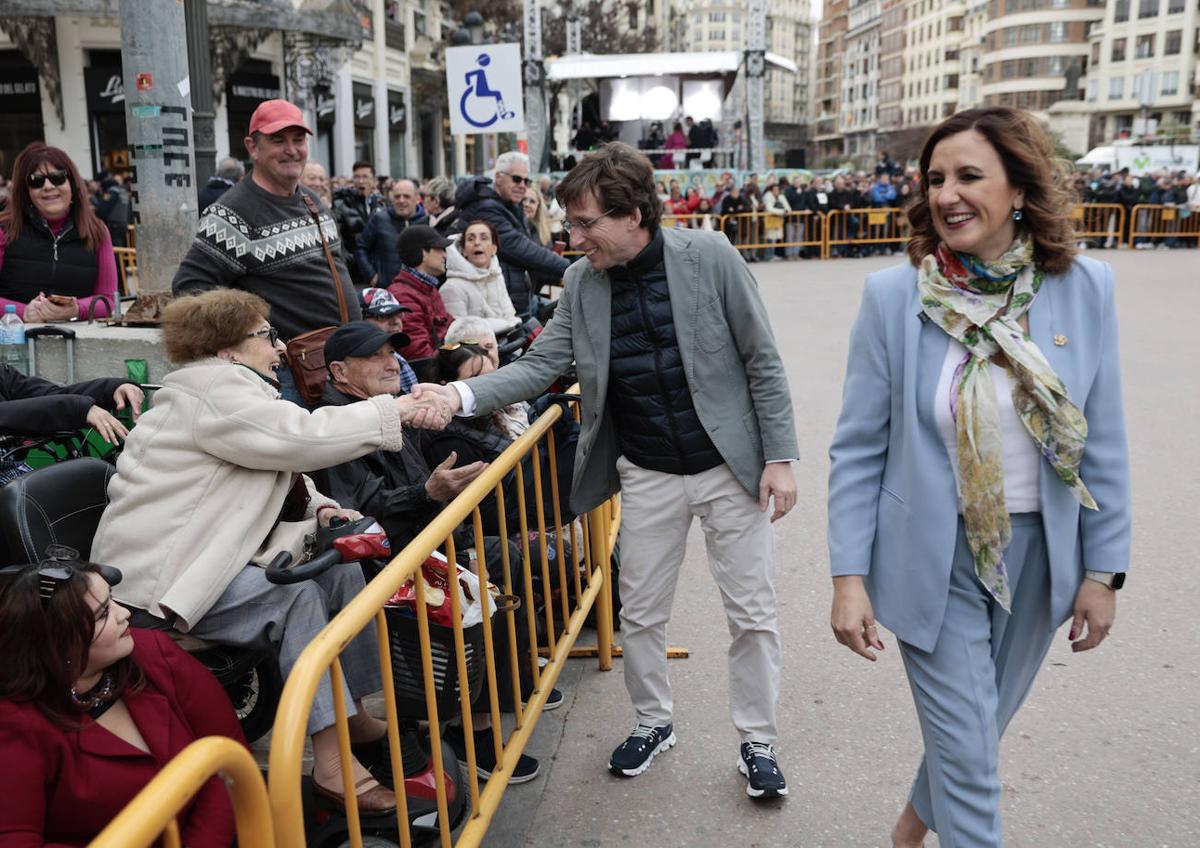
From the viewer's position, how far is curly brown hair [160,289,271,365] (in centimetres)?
303

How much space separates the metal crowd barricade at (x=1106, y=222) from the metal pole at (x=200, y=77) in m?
21.6

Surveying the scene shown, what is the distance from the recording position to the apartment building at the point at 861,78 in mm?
139925

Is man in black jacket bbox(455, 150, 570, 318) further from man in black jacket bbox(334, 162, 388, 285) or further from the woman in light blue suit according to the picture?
the woman in light blue suit

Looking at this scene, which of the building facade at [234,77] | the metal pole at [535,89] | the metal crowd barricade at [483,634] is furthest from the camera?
the metal pole at [535,89]

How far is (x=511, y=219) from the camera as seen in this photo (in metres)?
7.20

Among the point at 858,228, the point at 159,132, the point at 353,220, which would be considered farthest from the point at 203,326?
the point at 858,228

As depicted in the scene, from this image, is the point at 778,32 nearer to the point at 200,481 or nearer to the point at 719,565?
the point at 719,565

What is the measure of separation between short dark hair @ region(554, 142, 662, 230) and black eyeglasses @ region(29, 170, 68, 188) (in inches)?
108

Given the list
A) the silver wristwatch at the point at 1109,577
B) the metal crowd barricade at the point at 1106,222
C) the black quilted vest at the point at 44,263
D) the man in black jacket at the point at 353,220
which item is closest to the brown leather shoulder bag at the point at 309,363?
the black quilted vest at the point at 44,263

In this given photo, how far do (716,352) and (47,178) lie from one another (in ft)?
10.6

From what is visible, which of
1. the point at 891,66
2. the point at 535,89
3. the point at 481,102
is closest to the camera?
the point at 481,102

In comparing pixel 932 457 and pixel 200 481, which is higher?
pixel 932 457

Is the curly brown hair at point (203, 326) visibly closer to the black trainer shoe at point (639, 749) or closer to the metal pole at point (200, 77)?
the black trainer shoe at point (639, 749)

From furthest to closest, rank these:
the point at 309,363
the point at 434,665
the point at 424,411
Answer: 1. the point at 309,363
2. the point at 424,411
3. the point at 434,665
